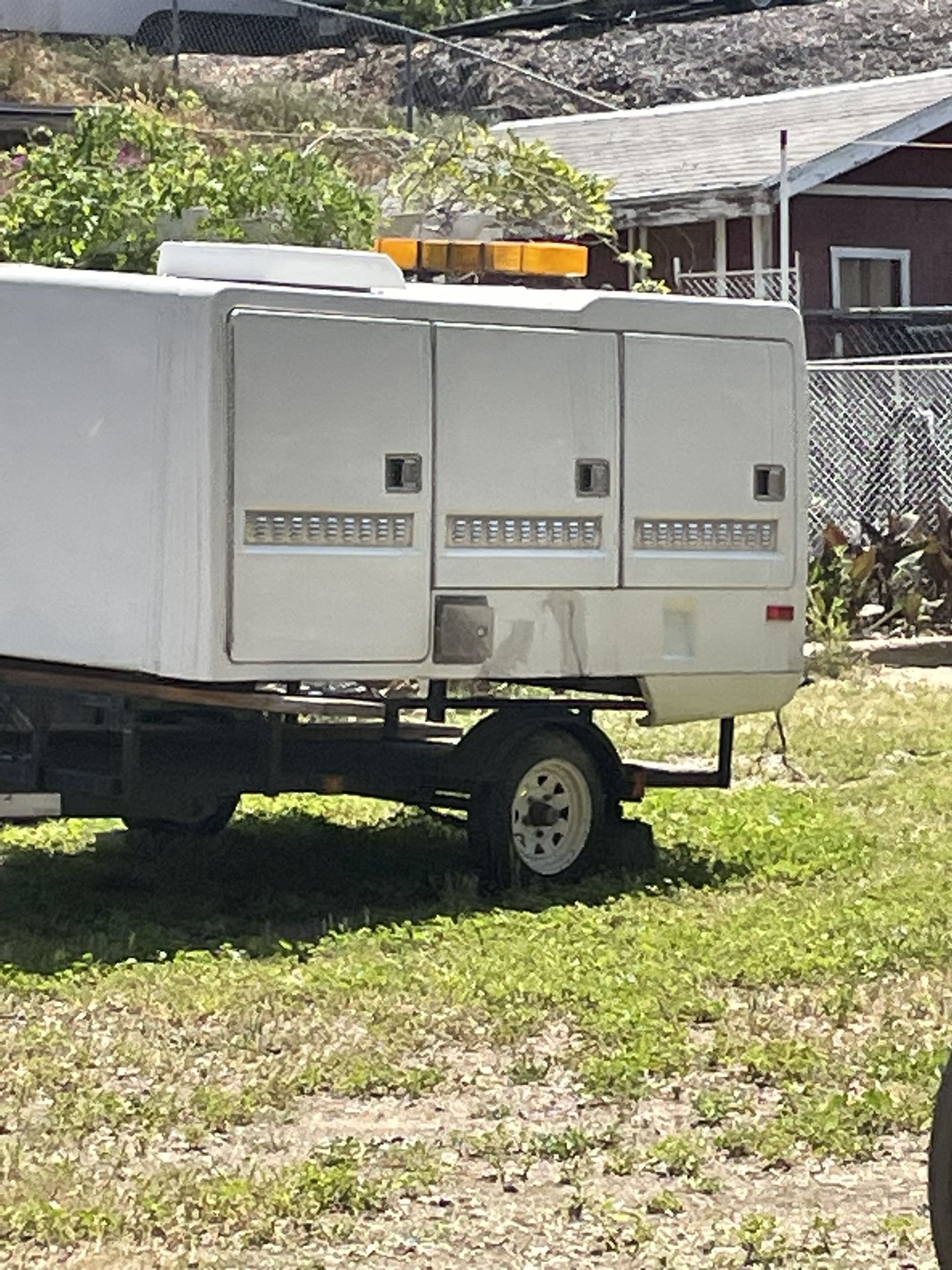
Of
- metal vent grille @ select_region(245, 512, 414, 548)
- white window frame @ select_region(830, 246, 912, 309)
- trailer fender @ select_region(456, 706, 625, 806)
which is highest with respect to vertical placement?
white window frame @ select_region(830, 246, 912, 309)

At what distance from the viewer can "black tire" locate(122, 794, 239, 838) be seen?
35.0 ft

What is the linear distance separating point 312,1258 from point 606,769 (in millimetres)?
5085

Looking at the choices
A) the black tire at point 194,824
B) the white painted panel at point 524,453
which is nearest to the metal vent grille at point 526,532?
the white painted panel at point 524,453

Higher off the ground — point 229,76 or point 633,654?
point 229,76

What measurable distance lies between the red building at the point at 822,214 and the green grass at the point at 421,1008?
44.2ft

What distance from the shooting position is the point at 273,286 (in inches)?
371

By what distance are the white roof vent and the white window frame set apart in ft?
55.5

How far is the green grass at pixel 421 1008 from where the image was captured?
21.0 feet

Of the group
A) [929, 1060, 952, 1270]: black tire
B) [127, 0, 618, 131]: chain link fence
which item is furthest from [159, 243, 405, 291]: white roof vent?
[127, 0, 618, 131]: chain link fence

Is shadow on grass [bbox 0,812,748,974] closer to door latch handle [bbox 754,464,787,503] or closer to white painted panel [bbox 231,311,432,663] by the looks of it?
white painted panel [bbox 231,311,432,663]

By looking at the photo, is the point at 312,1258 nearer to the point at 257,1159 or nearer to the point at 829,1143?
the point at 257,1159

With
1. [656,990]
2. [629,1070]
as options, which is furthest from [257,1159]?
[656,990]

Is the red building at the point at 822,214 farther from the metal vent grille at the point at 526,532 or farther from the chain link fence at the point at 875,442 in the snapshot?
the metal vent grille at the point at 526,532

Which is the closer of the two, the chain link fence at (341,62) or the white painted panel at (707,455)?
the white painted panel at (707,455)
